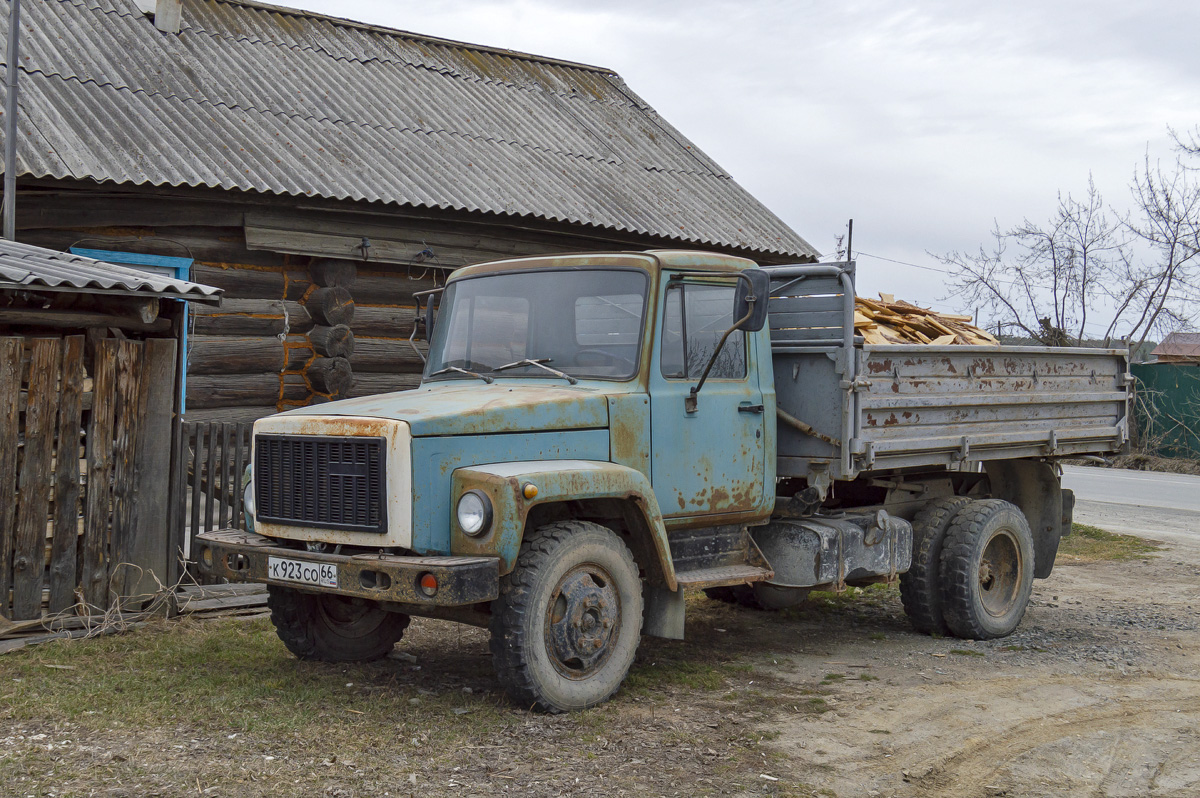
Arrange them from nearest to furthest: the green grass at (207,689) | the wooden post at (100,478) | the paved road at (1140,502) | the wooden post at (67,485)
A: 1. the green grass at (207,689)
2. the wooden post at (67,485)
3. the wooden post at (100,478)
4. the paved road at (1140,502)

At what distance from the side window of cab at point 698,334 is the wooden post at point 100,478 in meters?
3.54

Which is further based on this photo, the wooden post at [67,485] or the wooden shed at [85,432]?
the wooden post at [67,485]

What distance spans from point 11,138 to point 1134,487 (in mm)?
16219

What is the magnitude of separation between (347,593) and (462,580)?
609 millimetres

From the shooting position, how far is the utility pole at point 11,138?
28.7 feet

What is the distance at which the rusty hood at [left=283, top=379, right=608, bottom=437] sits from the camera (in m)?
5.16

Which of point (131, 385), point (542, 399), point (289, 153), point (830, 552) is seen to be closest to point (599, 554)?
point (542, 399)

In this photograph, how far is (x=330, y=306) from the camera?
37.3ft

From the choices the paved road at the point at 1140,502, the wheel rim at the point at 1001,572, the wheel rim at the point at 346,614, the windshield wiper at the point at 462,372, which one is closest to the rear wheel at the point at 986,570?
the wheel rim at the point at 1001,572

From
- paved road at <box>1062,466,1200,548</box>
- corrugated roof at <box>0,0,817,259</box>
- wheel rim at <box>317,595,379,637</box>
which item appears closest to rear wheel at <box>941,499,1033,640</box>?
wheel rim at <box>317,595,379,637</box>

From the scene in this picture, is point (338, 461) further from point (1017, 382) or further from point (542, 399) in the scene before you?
point (1017, 382)

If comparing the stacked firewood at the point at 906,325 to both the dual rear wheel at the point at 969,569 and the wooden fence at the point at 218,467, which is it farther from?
the wooden fence at the point at 218,467

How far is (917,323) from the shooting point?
8062 mm

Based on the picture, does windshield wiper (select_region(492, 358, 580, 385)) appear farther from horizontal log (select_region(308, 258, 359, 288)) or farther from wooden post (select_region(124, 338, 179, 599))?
horizontal log (select_region(308, 258, 359, 288))
